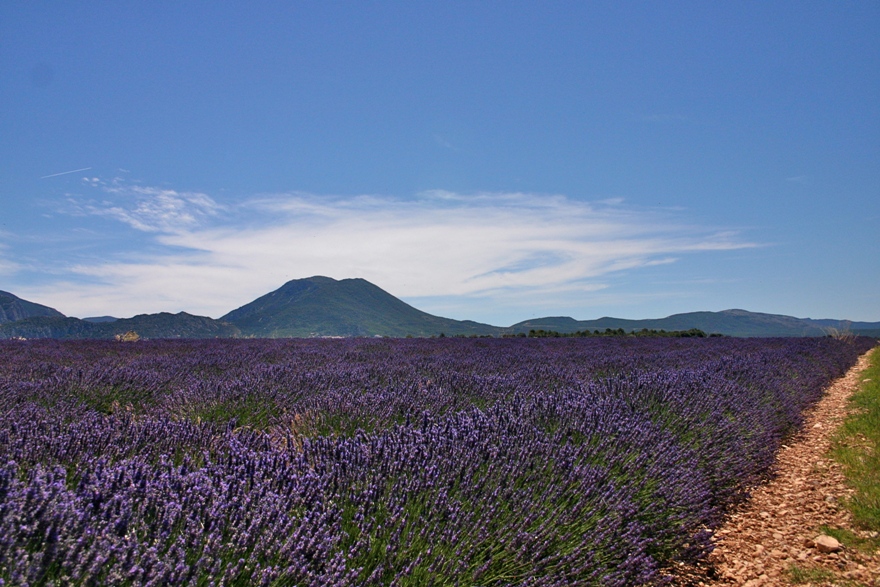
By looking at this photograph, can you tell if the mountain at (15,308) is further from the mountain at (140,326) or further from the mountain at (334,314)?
the mountain at (140,326)

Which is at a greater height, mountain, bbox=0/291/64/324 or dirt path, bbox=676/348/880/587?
mountain, bbox=0/291/64/324

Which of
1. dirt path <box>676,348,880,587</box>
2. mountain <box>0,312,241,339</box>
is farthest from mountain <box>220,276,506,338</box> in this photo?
dirt path <box>676,348,880,587</box>

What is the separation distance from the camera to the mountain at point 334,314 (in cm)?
12400

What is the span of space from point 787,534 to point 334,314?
136234mm

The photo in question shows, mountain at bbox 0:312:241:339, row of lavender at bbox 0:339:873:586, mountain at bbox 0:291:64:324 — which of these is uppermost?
mountain at bbox 0:291:64:324

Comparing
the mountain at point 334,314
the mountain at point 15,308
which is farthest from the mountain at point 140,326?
the mountain at point 15,308

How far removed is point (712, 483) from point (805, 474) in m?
1.53

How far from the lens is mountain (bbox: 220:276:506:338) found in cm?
12400

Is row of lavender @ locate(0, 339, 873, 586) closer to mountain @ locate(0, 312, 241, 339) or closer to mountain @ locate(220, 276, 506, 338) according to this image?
mountain @ locate(0, 312, 241, 339)

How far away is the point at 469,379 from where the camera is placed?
460cm

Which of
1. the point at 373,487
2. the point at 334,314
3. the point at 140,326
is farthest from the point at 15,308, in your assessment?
the point at 373,487

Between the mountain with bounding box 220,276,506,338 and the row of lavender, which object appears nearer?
the row of lavender

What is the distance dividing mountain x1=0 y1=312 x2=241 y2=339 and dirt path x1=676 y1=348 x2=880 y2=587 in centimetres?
4238

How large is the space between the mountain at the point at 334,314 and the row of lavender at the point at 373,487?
101 meters
